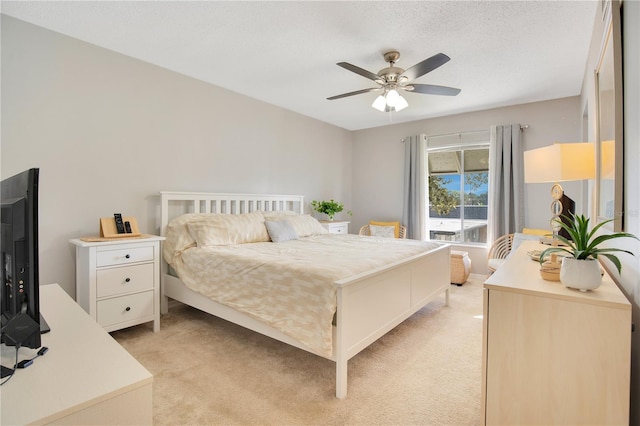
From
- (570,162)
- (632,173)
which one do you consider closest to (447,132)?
(570,162)

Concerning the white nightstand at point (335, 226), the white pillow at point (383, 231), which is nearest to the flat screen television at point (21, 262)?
the white nightstand at point (335, 226)

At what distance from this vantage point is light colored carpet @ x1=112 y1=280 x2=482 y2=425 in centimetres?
173

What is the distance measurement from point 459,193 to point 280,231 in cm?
322

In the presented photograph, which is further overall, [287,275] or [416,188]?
[416,188]

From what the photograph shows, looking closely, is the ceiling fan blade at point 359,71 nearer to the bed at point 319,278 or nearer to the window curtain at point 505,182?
the bed at point 319,278

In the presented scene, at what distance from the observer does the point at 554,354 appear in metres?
1.19

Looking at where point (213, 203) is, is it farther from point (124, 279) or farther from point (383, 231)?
point (383, 231)

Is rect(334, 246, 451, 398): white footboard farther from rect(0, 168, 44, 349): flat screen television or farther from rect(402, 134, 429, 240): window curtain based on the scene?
rect(402, 134, 429, 240): window curtain

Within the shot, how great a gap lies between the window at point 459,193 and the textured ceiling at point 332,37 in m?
1.40

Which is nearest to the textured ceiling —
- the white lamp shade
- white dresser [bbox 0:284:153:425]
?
the white lamp shade

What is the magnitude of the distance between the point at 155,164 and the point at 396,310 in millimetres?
2763

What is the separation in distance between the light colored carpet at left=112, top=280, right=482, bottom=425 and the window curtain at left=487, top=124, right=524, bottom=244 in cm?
203

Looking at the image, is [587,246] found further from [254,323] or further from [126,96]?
[126,96]

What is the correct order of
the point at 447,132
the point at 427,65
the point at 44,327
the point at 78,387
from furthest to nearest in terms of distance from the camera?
the point at 447,132, the point at 427,65, the point at 44,327, the point at 78,387
